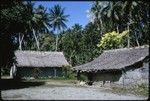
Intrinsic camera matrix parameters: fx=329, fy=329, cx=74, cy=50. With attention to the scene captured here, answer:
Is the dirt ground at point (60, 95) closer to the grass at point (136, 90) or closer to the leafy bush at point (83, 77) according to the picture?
the grass at point (136, 90)

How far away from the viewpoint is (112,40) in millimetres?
59344

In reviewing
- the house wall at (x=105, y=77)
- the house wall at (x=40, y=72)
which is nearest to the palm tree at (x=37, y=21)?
the house wall at (x=40, y=72)

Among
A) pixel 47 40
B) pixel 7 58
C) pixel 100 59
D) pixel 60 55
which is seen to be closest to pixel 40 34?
pixel 47 40

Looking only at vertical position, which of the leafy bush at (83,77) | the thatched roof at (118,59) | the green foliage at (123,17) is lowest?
the leafy bush at (83,77)

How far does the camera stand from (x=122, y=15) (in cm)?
6044

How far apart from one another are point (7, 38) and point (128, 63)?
1273cm

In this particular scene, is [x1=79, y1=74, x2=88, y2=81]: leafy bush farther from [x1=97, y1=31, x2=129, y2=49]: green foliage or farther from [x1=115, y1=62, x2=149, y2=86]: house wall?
[x1=97, y1=31, x2=129, y2=49]: green foliage

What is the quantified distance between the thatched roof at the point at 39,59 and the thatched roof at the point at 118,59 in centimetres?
1515

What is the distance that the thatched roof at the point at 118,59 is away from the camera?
114 feet

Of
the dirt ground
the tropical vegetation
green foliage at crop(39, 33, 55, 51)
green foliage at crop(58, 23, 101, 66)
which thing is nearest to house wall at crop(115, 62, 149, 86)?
the dirt ground

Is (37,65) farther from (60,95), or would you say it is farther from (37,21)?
(60,95)

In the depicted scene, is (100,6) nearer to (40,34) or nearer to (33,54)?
(33,54)

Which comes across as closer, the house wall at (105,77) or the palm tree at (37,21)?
the house wall at (105,77)

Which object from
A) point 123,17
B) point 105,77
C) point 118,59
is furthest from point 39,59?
point 105,77
